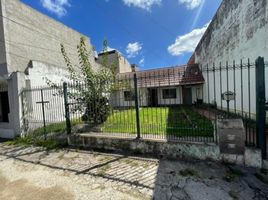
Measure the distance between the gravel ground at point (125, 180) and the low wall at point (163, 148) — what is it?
191 millimetres

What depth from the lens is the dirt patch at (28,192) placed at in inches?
132

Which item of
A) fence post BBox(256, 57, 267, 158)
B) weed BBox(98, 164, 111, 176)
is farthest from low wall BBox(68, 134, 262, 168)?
weed BBox(98, 164, 111, 176)

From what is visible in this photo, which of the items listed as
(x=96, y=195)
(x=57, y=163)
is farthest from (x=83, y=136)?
(x=96, y=195)

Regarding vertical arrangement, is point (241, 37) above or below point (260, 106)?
above

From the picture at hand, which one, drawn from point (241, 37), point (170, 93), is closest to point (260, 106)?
point (241, 37)

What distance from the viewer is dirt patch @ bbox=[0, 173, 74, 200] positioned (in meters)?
3.34

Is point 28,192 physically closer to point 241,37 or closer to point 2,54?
point 2,54

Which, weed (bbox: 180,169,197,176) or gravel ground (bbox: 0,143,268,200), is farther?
weed (bbox: 180,169,197,176)

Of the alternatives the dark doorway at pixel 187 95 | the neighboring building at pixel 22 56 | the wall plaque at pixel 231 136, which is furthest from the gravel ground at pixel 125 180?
the dark doorway at pixel 187 95

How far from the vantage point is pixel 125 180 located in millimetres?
3781

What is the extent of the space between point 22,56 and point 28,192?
7.77 metres

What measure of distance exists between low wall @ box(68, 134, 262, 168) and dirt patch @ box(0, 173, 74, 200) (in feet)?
7.26

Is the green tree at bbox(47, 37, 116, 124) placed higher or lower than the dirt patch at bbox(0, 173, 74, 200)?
higher

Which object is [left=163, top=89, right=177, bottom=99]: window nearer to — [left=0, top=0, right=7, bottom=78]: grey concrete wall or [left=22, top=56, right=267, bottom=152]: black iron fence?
[left=22, top=56, right=267, bottom=152]: black iron fence
